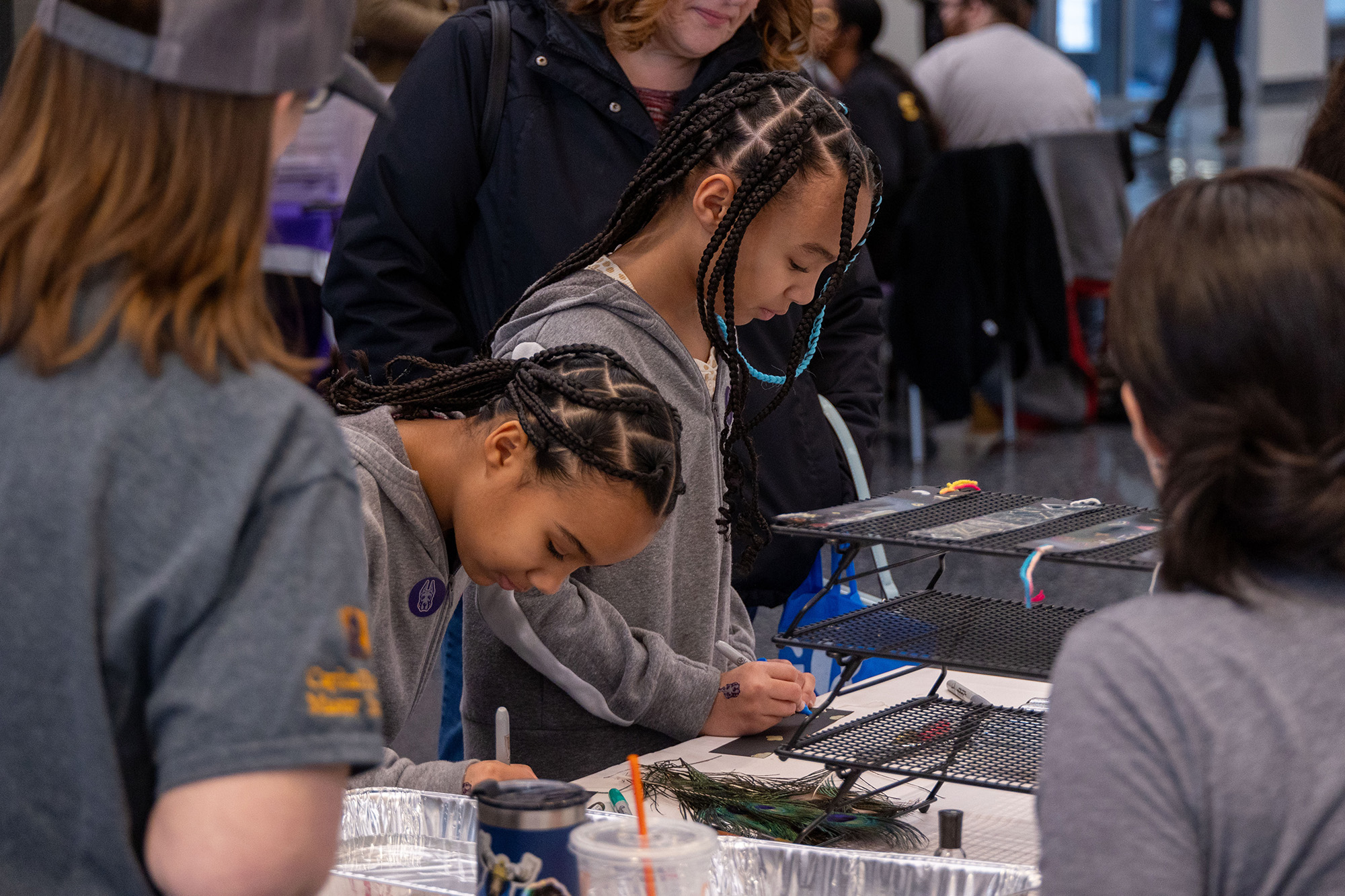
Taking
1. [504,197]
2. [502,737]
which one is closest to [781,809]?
[502,737]

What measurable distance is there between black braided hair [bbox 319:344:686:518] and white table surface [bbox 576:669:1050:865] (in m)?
0.28

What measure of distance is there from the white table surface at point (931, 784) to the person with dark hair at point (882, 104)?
10.6ft

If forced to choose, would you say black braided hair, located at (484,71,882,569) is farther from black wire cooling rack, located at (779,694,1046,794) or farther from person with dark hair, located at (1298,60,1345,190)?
person with dark hair, located at (1298,60,1345,190)

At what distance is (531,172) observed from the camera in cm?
192

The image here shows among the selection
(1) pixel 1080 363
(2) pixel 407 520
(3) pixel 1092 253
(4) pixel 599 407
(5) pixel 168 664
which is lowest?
(1) pixel 1080 363

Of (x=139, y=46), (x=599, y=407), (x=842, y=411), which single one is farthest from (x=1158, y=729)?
(x=842, y=411)

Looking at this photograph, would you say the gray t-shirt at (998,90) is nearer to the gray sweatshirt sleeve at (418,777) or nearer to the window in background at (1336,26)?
the gray sweatshirt sleeve at (418,777)

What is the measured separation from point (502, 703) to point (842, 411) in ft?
2.76

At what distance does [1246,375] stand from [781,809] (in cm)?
69

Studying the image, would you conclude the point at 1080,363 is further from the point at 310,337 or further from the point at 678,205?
the point at 678,205

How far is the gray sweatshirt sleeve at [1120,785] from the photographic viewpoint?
2.41 ft

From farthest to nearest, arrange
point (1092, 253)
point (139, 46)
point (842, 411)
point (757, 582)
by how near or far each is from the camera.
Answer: point (1092, 253)
point (842, 411)
point (757, 582)
point (139, 46)

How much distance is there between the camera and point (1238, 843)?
0.74m

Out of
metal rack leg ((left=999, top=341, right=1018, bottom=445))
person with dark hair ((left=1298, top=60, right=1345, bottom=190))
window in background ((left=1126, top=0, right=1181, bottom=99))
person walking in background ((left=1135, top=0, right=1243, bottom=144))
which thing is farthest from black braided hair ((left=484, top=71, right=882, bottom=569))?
window in background ((left=1126, top=0, right=1181, bottom=99))
